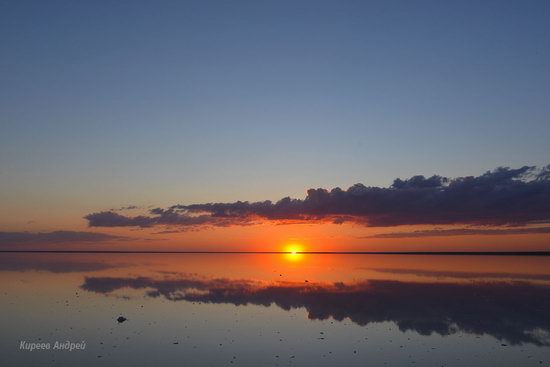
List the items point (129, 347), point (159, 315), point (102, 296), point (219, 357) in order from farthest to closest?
point (102, 296) < point (159, 315) < point (129, 347) < point (219, 357)

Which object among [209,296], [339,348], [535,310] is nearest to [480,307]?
[535,310]

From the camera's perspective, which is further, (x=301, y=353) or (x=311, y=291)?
(x=311, y=291)

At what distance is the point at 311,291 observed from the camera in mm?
48719

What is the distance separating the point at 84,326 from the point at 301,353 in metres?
14.1

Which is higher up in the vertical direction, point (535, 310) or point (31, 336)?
point (31, 336)

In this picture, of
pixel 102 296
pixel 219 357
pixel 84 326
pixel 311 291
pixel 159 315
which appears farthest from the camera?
pixel 311 291

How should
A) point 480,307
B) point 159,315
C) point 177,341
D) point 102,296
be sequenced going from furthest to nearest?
point 102,296 < point 480,307 < point 159,315 < point 177,341

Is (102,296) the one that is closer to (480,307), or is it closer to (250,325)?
(250,325)

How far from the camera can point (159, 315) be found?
33.2m

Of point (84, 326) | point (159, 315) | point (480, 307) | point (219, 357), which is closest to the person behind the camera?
point (219, 357)

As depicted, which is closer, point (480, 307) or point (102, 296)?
point (480, 307)

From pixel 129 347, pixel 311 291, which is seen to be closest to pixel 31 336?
pixel 129 347

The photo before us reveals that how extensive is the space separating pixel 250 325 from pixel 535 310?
21.7m

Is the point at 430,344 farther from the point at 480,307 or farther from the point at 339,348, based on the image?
the point at 480,307
